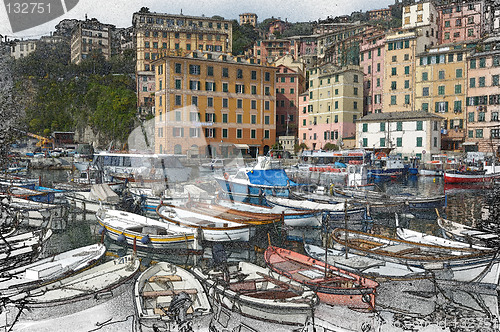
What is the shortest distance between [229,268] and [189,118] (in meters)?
32.5

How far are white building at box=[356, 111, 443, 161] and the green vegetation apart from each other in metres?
27.4

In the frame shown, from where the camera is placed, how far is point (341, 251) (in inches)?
449

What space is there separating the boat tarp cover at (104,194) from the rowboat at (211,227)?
3.91 meters

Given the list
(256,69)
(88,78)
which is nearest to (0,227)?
(256,69)

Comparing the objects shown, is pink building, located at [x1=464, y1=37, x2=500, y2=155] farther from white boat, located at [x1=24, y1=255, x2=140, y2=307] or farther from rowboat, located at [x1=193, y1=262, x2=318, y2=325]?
white boat, located at [x1=24, y1=255, x2=140, y2=307]

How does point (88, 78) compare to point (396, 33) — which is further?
point (88, 78)

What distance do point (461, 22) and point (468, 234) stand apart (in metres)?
46.3

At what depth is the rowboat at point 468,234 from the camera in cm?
1104

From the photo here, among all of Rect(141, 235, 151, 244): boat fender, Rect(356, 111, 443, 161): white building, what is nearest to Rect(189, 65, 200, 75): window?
Rect(356, 111, 443, 161): white building

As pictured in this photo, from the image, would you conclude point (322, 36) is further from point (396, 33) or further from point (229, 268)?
point (229, 268)

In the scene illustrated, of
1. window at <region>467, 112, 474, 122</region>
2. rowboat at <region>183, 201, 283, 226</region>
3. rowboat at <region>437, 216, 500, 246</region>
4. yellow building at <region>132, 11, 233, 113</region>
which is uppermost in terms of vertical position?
yellow building at <region>132, 11, 233, 113</region>

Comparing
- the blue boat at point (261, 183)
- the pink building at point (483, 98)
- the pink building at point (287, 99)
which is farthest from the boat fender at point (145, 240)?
the pink building at point (287, 99)

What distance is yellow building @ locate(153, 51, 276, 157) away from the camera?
40.2 m

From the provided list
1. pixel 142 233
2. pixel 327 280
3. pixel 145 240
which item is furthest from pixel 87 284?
pixel 327 280
